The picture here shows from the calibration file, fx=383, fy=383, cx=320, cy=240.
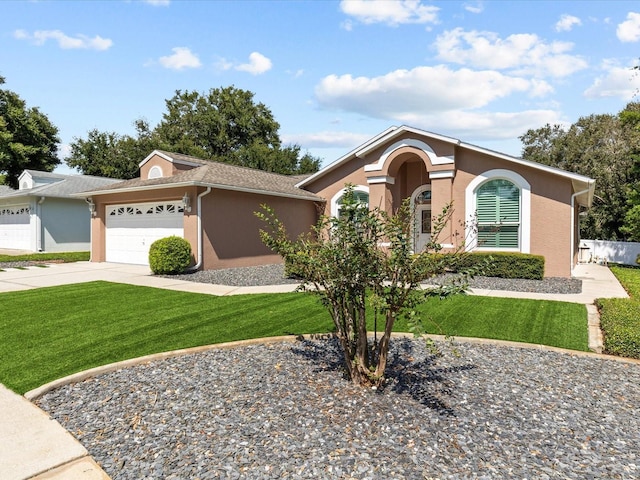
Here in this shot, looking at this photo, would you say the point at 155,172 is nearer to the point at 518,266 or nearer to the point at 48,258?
the point at 48,258

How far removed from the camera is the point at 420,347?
5273mm

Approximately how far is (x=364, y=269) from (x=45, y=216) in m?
23.1

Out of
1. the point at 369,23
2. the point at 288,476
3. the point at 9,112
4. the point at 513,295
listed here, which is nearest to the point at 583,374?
the point at 288,476

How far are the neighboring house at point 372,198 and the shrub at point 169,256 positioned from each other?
563 mm

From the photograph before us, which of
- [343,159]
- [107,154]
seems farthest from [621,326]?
[107,154]

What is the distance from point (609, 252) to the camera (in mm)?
21578

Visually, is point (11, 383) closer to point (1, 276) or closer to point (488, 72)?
point (1, 276)

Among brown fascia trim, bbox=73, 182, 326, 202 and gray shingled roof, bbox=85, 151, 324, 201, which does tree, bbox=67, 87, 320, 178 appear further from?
brown fascia trim, bbox=73, 182, 326, 202

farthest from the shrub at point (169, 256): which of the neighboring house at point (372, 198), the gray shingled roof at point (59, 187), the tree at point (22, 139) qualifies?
the tree at point (22, 139)

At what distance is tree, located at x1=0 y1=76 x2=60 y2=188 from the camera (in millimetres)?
31345

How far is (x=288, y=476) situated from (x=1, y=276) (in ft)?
45.5

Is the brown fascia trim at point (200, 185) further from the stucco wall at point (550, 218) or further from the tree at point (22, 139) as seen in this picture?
the tree at point (22, 139)

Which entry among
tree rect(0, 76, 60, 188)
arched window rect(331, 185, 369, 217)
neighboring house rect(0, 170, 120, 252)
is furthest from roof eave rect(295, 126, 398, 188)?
tree rect(0, 76, 60, 188)

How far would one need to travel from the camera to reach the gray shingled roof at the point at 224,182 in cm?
1332
